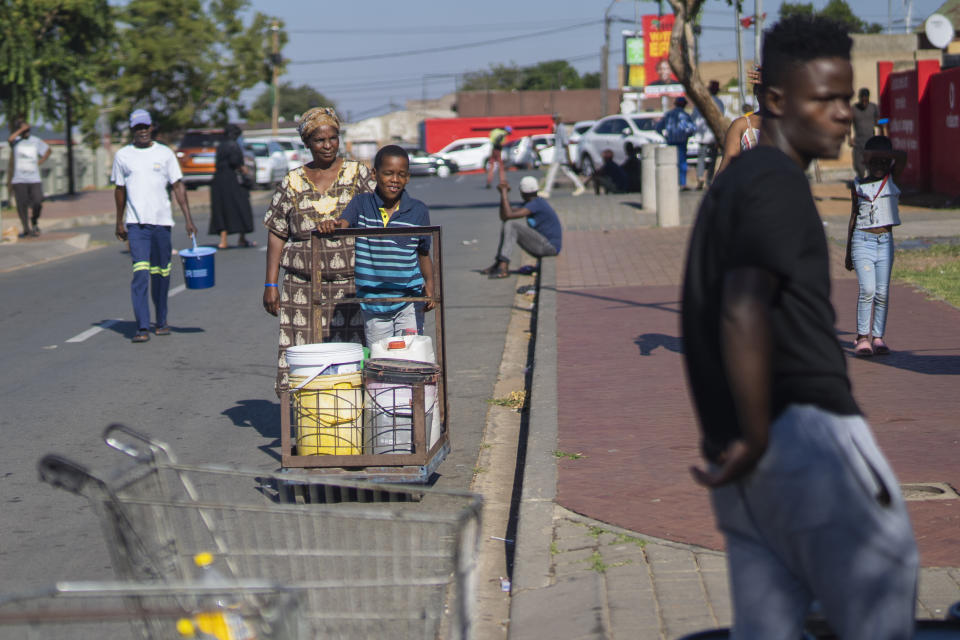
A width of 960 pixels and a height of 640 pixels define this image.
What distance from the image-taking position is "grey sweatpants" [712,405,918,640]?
2211 millimetres

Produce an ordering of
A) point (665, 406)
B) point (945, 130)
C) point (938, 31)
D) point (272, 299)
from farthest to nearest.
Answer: point (938, 31)
point (945, 130)
point (665, 406)
point (272, 299)

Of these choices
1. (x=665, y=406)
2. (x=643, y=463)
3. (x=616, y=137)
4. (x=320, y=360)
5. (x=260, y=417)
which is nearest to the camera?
(x=320, y=360)

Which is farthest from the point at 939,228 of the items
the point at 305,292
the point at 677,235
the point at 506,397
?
the point at 305,292

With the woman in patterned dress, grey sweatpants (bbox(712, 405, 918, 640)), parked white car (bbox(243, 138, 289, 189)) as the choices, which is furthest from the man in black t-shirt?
parked white car (bbox(243, 138, 289, 189))

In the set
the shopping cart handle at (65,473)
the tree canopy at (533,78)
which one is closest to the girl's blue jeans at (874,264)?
the shopping cart handle at (65,473)

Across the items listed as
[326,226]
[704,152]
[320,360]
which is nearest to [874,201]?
[326,226]

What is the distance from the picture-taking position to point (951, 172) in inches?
835

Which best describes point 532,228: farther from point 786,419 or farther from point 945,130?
point 786,419

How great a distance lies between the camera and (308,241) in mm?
6383

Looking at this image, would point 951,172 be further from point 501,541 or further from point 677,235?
point 501,541

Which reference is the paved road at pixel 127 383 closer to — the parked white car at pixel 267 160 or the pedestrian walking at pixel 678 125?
the pedestrian walking at pixel 678 125

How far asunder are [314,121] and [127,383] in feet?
11.7

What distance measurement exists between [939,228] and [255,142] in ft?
86.7

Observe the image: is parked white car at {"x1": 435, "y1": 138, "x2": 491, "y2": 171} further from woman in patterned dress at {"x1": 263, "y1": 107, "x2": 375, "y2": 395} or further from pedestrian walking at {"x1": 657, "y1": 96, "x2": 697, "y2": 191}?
woman in patterned dress at {"x1": 263, "y1": 107, "x2": 375, "y2": 395}
